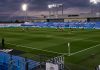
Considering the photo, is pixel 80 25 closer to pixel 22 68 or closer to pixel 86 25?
pixel 86 25

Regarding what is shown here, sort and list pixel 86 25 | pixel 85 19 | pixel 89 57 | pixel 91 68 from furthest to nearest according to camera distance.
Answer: pixel 85 19 → pixel 86 25 → pixel 89 57 → pixel 91 68

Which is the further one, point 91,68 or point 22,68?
point 91,68

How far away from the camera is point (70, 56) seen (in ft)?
68.9

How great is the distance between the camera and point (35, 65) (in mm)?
Result: 12531

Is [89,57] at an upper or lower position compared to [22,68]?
lower

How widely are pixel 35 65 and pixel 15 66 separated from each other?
1.51m

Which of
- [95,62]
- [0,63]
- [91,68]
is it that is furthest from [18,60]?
[95,62]

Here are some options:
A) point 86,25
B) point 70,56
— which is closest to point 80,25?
point 86,25

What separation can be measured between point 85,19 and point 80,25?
2670 centimetres

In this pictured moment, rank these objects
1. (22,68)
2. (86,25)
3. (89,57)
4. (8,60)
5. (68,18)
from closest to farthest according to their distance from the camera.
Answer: (22,68)
(8,60)
(89,57)
(86,25)
(68,18)

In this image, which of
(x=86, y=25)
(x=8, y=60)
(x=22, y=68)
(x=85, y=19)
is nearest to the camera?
(x=22, y=68)

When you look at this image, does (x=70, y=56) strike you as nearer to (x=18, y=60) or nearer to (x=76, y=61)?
(x=76, y=61)

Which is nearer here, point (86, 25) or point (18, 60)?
point (18, 60)

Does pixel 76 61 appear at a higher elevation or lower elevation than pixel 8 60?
lower
